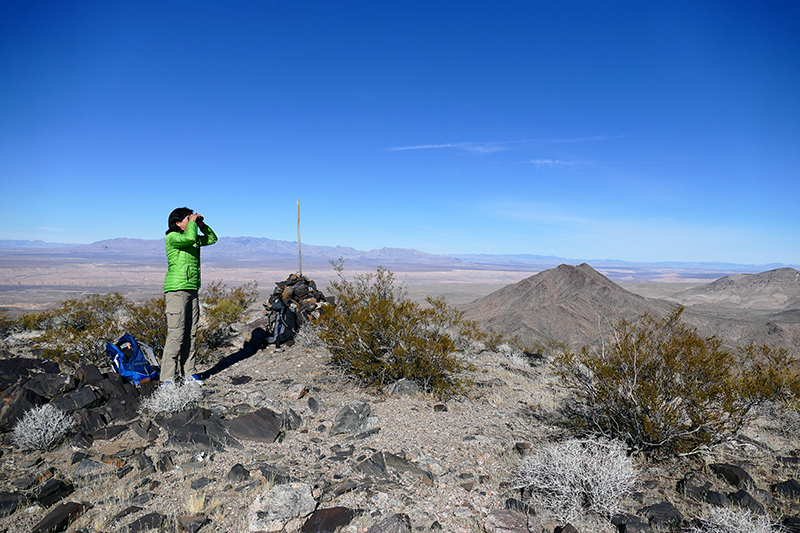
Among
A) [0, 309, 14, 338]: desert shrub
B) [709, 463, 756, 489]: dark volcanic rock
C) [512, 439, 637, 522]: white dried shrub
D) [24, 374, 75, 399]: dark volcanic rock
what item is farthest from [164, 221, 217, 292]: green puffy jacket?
[0, 309, 14, 338]: desert shrub

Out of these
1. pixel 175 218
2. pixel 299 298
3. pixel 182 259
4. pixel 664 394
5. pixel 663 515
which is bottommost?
pixel 663 515

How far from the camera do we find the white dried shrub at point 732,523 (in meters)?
2.72

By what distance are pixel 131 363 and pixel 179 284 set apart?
1548mm

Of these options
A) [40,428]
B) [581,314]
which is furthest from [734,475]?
[581,314]

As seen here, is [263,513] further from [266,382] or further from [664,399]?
[664,399]

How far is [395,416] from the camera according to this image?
16.7 ft

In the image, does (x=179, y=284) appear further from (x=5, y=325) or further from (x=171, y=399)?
(x=5, y=325)

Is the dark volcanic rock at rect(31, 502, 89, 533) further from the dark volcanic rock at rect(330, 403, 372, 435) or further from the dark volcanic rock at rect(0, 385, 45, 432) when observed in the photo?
the dark volcanic rock at rect(330, 403, 372, 435)

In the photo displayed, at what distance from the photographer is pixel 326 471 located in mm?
3684

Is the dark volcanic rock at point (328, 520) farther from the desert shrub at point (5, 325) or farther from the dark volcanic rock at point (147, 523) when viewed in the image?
the desert shrub at point (5, 325)

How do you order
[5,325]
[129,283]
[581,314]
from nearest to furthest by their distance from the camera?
[5,325]
[581,314]
[129,283]

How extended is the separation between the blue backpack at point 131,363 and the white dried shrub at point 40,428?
1344 millimetres

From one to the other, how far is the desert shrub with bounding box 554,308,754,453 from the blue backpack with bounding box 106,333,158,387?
19.3ft

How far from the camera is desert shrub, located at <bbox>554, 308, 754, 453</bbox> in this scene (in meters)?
4.05
